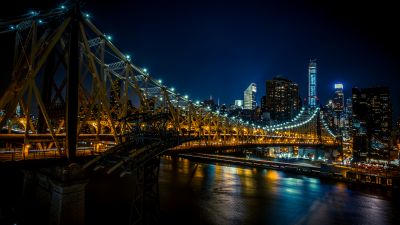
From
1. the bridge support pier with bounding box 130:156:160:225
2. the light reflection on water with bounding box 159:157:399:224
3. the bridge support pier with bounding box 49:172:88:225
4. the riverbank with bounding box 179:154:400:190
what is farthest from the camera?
the riverbank with bounding box 179:154:400:190

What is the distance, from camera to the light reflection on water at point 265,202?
35594mm

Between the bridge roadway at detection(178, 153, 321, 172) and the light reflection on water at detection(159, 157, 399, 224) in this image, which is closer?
the light reflection on water at detection(159, 157, 399, 224)

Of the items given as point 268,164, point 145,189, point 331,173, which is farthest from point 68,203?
point 268,164

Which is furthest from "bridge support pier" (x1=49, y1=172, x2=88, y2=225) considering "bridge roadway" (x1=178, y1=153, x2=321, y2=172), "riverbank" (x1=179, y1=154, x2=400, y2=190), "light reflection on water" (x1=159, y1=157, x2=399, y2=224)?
"bridge roadway" (x1=178, y1=153, x2=321, y2=172)

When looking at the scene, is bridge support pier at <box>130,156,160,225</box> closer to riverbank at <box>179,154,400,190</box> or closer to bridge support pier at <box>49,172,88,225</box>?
bridge support pier at <box>49,172,88,225</box>

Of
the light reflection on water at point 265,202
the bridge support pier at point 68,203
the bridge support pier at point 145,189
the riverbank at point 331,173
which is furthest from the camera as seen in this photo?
the riverbank at point 331,173

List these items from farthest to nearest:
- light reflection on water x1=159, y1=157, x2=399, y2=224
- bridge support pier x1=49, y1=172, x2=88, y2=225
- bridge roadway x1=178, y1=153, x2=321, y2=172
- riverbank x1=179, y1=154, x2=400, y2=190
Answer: bridge roadway x1=178, y1=153, x2=321, y2=172 → riverbank x1=179, y1=154, x2=400, y2=190 → light reflection on water x1=159, y1=157, x2=399, y2=224 → bridge support pier x1=49, y1=172, x2=88, y2=225

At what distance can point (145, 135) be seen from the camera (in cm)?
2311

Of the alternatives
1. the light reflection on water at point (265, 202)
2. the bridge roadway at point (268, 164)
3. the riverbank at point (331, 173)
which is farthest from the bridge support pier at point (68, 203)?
the bridge roadway at point (268, 164)

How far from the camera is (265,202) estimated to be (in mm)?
43406

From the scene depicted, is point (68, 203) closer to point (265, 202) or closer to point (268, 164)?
point (265, 202)

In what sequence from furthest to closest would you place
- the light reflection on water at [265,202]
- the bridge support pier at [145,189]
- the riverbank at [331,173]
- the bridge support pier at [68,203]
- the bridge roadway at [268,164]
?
the bridge roadway at [268,164] → the riverbank at [331,173] → the light reflection on water at [265,202] → the bridge support pier at [145,189] → the bridge support pier at [68,203]

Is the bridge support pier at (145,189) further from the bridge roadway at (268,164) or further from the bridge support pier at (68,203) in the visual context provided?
the bridge roadway at (268,164)

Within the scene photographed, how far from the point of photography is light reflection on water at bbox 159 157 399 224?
35.6 meters
